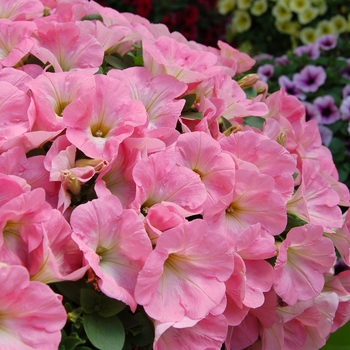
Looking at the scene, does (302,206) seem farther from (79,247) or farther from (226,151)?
(79,247)

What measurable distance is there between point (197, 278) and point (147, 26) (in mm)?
637

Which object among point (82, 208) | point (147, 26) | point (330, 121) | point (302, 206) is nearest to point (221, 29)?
point (330, 121)

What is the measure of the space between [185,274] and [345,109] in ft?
4.90

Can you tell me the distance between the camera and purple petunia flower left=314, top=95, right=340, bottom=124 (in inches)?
80.7

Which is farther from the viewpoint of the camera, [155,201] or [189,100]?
[189,100]

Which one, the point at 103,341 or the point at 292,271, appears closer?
the point at 103,341

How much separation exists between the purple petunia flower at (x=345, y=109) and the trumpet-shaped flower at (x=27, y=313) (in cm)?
164

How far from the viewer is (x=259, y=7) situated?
291 cm

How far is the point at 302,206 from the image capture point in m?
0.86

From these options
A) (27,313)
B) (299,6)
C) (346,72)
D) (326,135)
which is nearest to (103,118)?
(27,313)

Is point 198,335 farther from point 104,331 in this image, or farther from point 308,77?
point 308,77

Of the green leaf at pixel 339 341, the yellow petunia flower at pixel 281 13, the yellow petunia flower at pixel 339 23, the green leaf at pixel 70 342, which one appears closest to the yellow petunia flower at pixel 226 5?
the yellow petunia flower at pixel 281 13

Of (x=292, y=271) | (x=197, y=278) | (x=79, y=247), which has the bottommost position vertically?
(x=292, y=271)

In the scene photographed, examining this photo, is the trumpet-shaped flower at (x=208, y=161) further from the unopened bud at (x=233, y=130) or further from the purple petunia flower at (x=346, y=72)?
the purple petunia flower at (x=346, y=72)
